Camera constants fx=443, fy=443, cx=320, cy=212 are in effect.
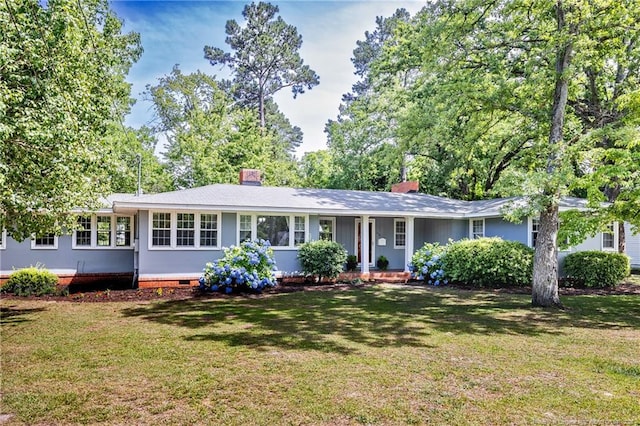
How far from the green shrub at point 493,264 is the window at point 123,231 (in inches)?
461

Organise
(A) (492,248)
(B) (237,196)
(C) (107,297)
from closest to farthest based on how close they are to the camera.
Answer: (C) (107,297)
(A) (492,248)
(B) (237,196)

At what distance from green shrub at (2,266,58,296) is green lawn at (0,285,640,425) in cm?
297

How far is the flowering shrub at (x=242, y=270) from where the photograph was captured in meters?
12.7

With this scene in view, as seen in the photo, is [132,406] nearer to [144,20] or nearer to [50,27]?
[50,27]

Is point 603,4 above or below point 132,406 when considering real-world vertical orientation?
above

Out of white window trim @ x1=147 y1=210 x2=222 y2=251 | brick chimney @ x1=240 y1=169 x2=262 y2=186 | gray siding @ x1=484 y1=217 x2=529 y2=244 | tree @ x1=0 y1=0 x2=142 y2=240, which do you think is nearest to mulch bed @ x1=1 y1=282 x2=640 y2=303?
white window trim @ x1=147 y1=210 x2=222 y2=251

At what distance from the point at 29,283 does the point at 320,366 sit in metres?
11.1

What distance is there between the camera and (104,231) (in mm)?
15969

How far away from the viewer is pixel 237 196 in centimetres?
1527

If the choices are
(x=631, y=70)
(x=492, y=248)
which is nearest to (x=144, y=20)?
(x=492, y=248)

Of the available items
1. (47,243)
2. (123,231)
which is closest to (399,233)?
(123,231)

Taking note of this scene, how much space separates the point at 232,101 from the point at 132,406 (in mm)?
29967

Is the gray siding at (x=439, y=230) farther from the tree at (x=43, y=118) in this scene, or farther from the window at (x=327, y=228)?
the tree at (x=43, y=118)

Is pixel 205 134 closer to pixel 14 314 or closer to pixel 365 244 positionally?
pixel 365 244
